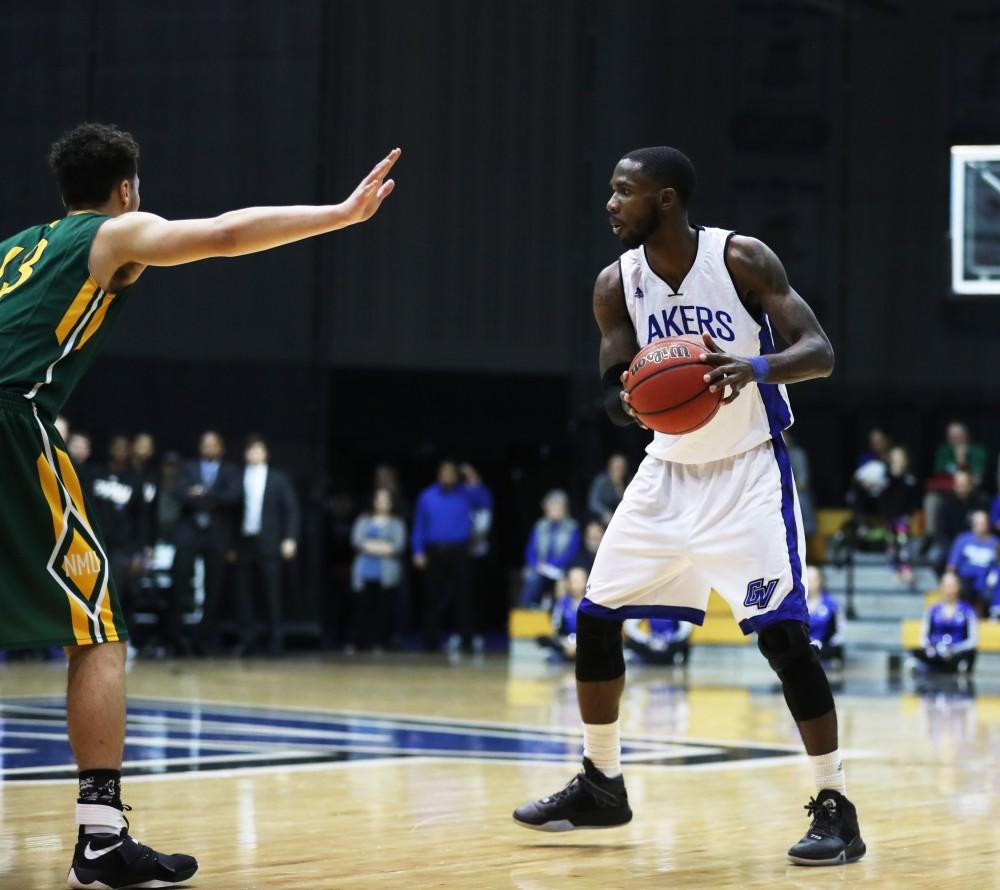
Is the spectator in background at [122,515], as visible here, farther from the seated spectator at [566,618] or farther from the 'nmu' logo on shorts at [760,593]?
the 'nmu' logo on shorts at [760,593]

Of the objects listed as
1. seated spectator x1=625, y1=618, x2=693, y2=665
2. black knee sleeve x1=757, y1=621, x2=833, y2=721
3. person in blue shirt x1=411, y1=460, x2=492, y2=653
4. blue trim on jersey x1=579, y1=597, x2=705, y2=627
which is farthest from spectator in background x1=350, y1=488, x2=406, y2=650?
black knee sleeve x1=757, y1=621, x2=833, y2=721

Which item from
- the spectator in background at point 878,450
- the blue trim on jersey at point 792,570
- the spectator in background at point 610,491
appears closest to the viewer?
the blue trim on jersey at point 792,570

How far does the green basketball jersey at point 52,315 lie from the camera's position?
4.09 m

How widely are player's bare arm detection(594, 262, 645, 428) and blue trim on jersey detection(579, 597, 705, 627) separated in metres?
0.54

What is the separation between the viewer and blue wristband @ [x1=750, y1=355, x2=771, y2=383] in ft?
14.9

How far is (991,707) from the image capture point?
10969mm

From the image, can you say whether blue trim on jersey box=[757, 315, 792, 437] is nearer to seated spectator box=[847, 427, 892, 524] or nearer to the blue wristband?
the blue wristband

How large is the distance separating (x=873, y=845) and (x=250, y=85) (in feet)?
44.1

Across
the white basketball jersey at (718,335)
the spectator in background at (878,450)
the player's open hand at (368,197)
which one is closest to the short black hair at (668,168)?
the white basketball jersey at (718,335)

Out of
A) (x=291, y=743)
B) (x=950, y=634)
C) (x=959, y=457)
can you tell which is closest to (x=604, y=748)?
(x=291, y=743)

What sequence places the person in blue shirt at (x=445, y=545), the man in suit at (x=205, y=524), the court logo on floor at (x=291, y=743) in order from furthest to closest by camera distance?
1. the person in blue shirt at (x=445, y=545)
2. the man in suit at (x=205, y=524)
3. the court logo on floor at (x=291, y=743)

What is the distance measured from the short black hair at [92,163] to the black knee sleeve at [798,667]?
7.01 feet

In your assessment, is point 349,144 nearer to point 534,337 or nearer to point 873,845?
point 534,337

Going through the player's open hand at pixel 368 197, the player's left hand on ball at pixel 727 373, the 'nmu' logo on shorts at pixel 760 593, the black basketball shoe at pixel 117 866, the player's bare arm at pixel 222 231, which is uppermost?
the player's open hand at pixel 368 197
